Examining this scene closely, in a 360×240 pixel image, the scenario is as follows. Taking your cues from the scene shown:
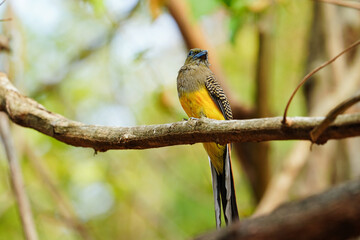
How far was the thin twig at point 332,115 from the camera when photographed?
1523 millimetres

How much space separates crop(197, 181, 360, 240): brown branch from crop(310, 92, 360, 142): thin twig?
0.52m

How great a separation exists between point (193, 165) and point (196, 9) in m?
3.83

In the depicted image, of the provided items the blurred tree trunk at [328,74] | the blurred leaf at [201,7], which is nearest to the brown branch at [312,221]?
the blurred leaf at [201,7]

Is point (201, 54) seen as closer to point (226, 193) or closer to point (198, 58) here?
point (198, 58)

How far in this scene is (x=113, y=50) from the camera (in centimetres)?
569

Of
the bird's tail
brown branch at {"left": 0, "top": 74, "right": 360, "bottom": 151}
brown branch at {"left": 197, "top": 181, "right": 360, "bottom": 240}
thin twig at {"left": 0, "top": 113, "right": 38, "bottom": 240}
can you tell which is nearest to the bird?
the bird's tail

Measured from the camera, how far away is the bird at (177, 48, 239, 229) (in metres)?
2.77

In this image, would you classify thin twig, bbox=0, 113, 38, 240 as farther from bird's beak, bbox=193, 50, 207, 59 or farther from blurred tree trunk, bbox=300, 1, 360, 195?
blurred tree trunk, bbox=300, 1, 360, 195

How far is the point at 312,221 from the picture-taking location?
1.02 metres

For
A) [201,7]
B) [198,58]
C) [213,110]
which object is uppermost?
[201,7]

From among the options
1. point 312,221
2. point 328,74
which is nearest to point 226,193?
point 312,221

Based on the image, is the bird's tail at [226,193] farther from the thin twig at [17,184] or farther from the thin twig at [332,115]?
the thin twig at [17,184]

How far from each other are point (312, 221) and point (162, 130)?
1.14 meters

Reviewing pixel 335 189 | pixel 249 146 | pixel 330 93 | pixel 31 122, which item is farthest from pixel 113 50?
pixel 335 189
